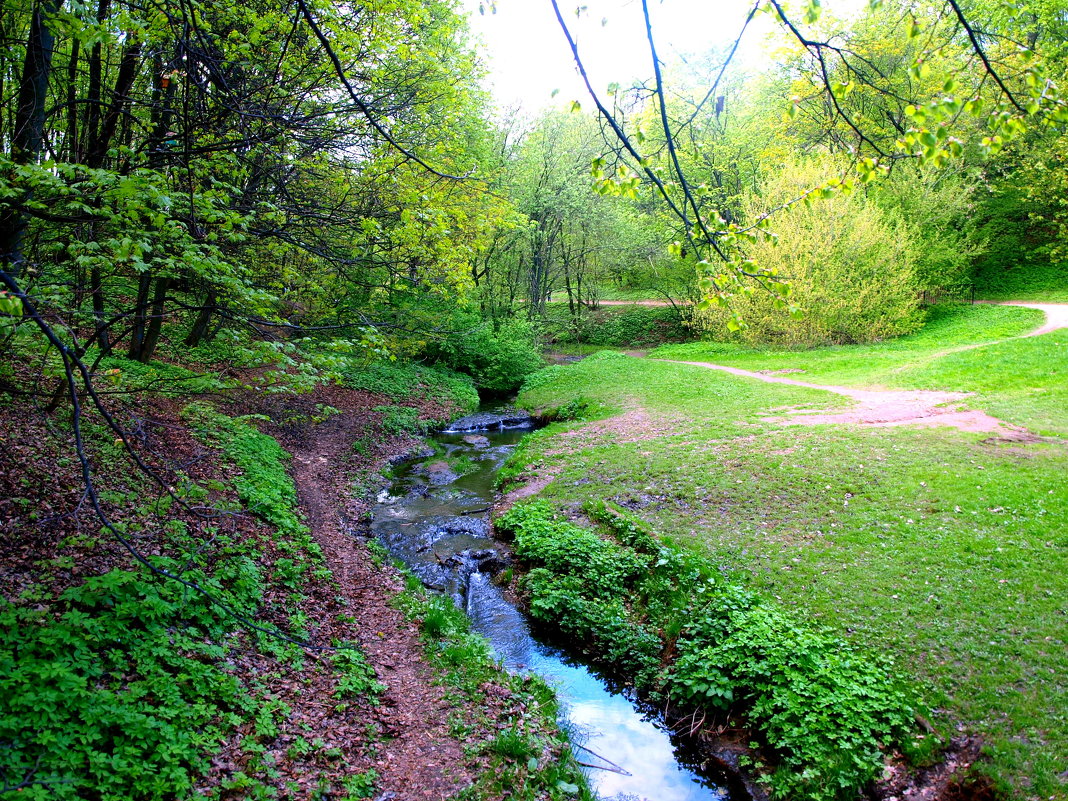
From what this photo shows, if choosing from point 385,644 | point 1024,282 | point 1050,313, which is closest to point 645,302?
point 1024,282

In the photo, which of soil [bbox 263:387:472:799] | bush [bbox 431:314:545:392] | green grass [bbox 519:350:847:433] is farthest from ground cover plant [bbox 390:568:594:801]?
bush [bbox 431:314:545:392]

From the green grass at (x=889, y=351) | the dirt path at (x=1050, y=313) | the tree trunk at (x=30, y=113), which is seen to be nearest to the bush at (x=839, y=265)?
the green grass at (x=889, y=351)

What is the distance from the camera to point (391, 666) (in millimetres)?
6367

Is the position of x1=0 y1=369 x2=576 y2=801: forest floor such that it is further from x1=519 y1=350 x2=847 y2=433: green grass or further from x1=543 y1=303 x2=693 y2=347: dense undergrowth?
x1=543 y1=303 x2=693 y2=347: dense undergrowth

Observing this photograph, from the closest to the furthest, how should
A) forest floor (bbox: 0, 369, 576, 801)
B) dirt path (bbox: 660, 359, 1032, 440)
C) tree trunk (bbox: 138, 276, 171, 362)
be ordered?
forest floor (bbox: 0, 369, 576, 801) → tree trunk (bbox: 138, 276, 171, 362) → dirt path (bbox: 660, 359, 1032, 440)

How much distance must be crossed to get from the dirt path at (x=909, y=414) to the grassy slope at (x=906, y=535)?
0.78 meters

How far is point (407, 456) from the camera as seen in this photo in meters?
14.7

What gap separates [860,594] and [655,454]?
617 centimetres

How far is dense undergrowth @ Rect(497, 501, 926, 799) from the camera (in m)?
5.07

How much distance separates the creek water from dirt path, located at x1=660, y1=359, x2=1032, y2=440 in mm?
8074

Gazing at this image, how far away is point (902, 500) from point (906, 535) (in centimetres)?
122

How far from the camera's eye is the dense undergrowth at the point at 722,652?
5.07 meters

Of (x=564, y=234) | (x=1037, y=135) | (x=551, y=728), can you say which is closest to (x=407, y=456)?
(x=551, y=728)

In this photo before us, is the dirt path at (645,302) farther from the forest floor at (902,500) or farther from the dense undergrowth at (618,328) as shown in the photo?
the forest floor at (902,500)
